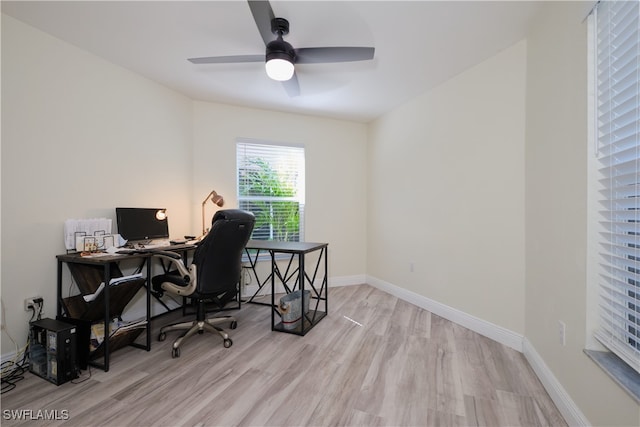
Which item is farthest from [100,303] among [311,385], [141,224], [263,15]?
[263,15]

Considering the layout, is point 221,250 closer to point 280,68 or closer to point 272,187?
point 280,68

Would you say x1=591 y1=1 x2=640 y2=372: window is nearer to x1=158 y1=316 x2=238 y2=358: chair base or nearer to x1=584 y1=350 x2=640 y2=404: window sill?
x1=584 y1=350 x2=640 y2=404: window sill

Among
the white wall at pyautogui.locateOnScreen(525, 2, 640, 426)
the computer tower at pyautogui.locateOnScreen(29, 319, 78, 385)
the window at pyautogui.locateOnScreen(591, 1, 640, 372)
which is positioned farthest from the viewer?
the computer tower at pyautogui.locateOnScreen(29, 319, 78, 385)

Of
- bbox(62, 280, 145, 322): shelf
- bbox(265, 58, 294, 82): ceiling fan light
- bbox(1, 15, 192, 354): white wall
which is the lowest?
bbox(62, 280, 145, 322): shelf

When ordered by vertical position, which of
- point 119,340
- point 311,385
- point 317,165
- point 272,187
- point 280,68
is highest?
point 280,68

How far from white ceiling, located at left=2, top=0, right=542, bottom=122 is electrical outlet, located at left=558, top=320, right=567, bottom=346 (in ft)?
6.86

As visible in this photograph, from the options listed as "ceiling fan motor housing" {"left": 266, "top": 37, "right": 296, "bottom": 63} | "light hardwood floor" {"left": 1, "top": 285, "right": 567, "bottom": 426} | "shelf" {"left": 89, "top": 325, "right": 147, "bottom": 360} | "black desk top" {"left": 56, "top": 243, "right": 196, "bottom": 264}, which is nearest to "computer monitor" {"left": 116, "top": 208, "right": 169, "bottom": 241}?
"black desk top" {"left": 56, "top": 243, "right": 196, "bottom": 264}

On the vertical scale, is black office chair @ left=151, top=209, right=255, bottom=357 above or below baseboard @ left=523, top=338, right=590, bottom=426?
above

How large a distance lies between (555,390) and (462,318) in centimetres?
114

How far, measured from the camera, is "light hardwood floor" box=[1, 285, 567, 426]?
5.12ft

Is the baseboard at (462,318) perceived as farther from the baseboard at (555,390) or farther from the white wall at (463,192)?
the baseboard at (555,390)

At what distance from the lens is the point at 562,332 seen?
165cm

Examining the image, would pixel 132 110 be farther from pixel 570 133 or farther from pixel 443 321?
pixel 443 321

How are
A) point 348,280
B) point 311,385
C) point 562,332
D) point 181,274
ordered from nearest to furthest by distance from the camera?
point 562,332, point 311,385, point 181,274, point 348,280
